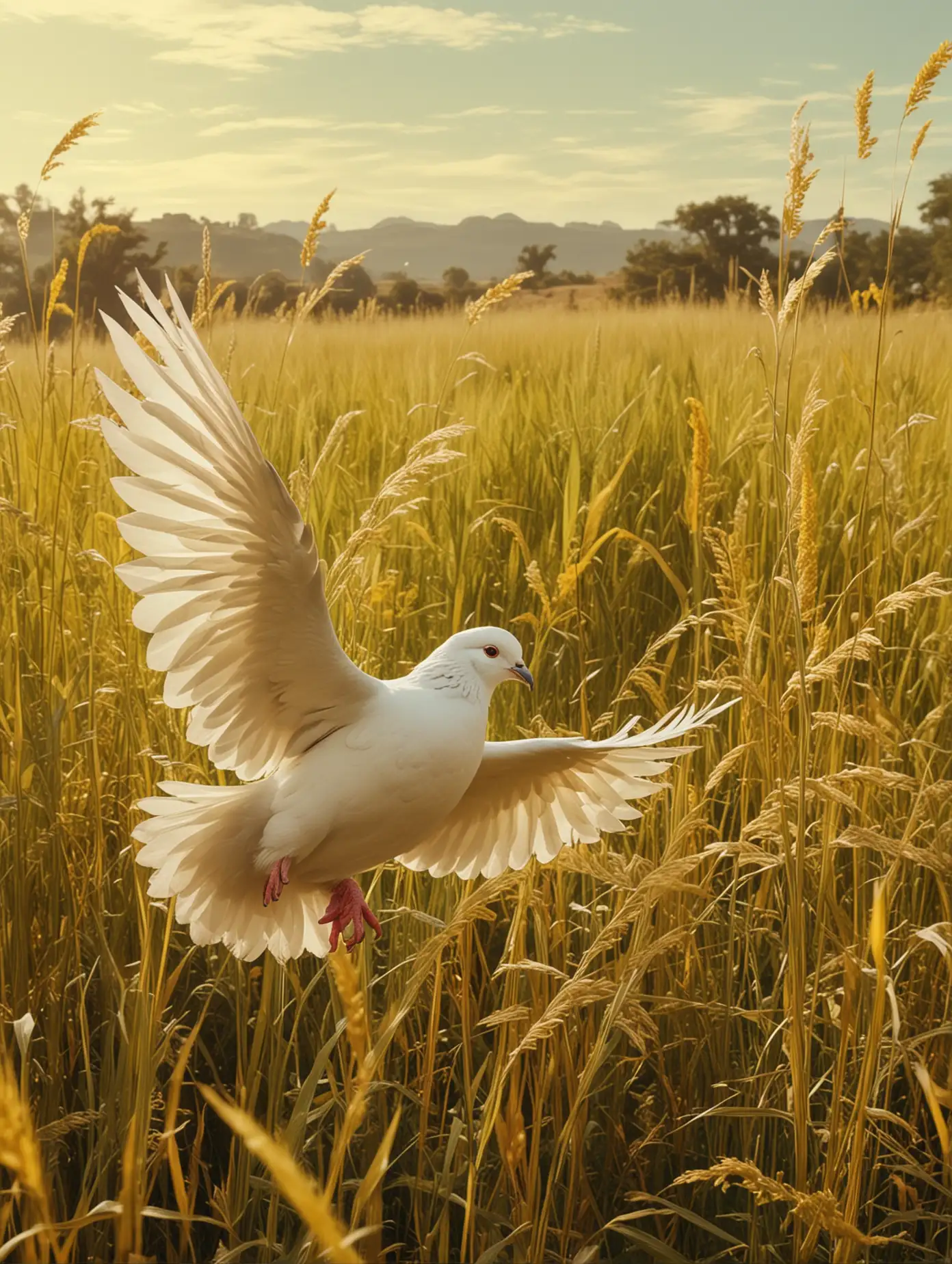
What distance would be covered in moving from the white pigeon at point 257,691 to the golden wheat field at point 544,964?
0.11 meters

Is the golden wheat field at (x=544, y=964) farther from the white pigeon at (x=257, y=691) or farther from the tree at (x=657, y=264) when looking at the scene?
the tree at (x=657, y=264)

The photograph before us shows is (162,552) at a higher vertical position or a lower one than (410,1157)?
higher

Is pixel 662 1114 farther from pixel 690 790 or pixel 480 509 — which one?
pixel 480 509

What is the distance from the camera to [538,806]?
4.89 ft

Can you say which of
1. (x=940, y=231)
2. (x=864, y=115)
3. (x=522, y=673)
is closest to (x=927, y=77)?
(x=864, y=115)

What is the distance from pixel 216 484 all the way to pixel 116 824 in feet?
3.46

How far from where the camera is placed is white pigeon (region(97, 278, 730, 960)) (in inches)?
39.2

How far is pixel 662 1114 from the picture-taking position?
168 centimetres

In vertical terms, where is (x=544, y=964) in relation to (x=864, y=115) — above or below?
below

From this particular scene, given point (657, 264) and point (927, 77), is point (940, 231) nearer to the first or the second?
point (657, 264)

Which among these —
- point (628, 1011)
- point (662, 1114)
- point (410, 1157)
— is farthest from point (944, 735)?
point (410, 1157)

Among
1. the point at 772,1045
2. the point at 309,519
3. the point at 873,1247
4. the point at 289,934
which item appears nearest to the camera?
the point at 289,934

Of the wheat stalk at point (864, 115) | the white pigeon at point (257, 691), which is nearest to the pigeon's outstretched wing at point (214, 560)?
the white pigeon at point (257, 691)

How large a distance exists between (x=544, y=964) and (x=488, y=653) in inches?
18.3
